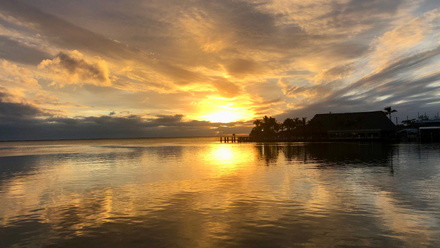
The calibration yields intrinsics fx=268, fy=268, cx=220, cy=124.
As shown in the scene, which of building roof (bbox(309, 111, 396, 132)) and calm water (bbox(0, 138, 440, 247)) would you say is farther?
building roof (bbox(309, 111, 396, 132))

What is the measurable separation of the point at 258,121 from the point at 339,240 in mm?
115243

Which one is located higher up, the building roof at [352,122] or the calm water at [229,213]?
the building roof at [352,122]

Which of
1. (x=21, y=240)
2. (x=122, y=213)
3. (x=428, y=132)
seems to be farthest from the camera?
(x=428, y=132)

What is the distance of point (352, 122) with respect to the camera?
83188mm

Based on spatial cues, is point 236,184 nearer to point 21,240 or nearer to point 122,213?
point 122,213

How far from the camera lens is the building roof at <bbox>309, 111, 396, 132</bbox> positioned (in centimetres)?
7925

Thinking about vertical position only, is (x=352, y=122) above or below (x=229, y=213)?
above

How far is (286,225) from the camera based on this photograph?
9625 millimetres

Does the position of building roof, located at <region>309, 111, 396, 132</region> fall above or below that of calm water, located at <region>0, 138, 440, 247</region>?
above

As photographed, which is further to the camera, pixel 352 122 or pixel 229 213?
pixel 352 122

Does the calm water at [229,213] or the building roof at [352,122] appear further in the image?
the building roof at [352,122]

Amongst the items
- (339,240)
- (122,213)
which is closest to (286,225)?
(339,240)

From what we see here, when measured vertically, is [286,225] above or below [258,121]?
below

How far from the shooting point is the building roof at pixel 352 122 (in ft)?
260
